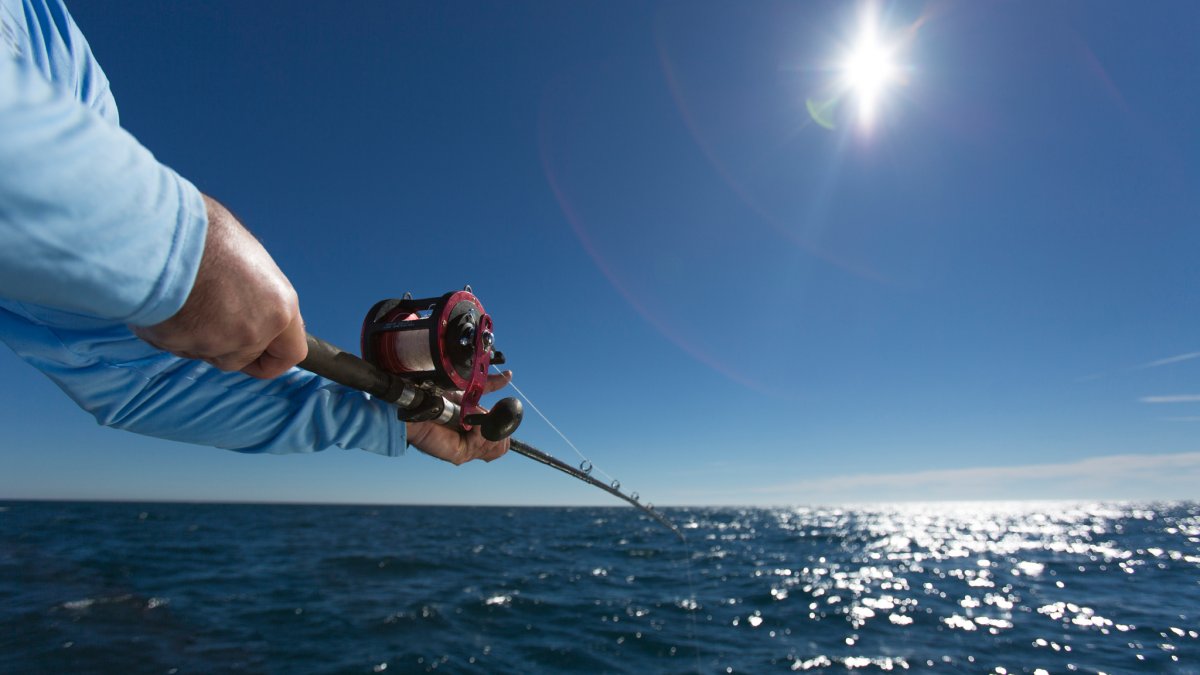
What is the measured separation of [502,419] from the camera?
6.84 ft

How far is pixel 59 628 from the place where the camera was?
6773 millimetres

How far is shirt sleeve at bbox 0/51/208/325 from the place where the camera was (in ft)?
1.67

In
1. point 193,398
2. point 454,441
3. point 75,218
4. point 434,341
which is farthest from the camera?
point 454,441

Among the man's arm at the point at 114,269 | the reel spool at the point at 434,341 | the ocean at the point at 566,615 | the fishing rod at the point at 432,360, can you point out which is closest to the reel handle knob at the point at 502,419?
the fishing rod at the point at 432,360

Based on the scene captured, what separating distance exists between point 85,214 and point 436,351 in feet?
A: 4.34

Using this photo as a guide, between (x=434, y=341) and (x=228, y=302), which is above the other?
(x=434, y=341)

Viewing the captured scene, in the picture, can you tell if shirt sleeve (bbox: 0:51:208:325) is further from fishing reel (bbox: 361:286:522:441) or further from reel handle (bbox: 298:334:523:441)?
fishing reel (bbox: 361:286:522:441)

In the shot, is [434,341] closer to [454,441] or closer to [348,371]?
[348,371]

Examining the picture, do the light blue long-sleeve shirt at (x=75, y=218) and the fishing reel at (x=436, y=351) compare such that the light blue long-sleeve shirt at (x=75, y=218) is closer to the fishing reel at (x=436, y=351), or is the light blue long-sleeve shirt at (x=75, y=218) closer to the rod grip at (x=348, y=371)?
the rod grip at (x=348, y=371)

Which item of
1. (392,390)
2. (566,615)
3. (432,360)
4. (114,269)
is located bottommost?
(566,615)

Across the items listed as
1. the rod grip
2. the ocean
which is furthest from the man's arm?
the ocean

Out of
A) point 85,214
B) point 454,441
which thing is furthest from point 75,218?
point 454,441

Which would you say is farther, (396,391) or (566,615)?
(566,615)

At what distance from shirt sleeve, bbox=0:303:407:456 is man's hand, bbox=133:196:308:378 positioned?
2.03 ft
